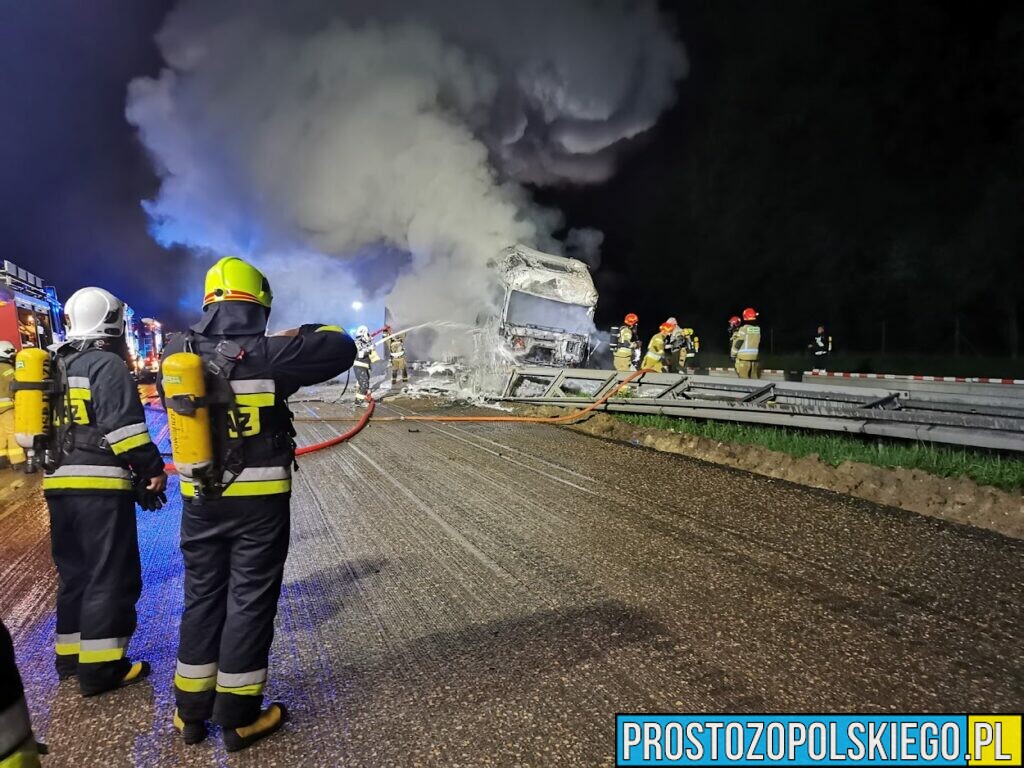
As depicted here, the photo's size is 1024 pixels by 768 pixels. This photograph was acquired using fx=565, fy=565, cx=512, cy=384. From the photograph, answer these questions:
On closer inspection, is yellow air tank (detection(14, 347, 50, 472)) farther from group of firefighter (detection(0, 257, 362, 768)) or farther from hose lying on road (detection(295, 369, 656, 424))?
hose lying on road (detection(295, 369, 656, 424))

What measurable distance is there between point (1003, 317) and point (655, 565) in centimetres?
2808

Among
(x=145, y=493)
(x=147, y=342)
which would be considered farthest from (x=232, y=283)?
(x=147, y=342)

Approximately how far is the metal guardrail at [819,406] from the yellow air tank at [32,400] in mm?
6932

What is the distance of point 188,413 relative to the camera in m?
2.15

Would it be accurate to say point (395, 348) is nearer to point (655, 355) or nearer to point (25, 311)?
point (655, 355)

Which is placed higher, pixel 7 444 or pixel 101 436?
pixel 101 436

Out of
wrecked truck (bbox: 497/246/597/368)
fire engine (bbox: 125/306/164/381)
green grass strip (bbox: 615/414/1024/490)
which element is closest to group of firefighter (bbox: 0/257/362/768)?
green grass strip (bbox: 615/414/1024/490)

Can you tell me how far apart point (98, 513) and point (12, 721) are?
182 cm

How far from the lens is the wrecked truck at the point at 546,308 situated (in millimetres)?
14531

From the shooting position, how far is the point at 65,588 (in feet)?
9.13

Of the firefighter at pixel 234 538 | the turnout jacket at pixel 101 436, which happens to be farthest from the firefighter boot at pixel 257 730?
the turnout jacket at pixel 101 436

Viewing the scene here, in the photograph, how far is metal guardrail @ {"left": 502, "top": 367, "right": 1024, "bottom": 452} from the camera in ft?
17.7

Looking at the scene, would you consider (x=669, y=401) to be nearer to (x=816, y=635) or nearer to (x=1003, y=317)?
(x=816, y=635)

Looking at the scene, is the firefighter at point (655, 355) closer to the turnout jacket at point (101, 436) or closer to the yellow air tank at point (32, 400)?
the turnout jacket at point (101, 436)
